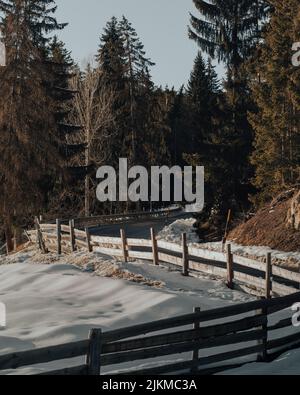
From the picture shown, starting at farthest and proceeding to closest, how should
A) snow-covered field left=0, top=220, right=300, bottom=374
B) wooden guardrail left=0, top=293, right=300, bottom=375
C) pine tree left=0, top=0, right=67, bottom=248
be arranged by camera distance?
1. pine tree left=0, top=0, right=67, bottom=248
2. snow-covered field left=0, top=220, right=300, bottom=374
3. wooden guardrail left=0, top=293, right=300, bottom=375

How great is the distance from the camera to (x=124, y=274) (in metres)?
17.9

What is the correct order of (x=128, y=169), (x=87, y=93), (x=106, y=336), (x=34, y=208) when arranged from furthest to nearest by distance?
(x=128, y=169)
(x=87, y=93)
(x=34, y=208)
(x=106, y=336)

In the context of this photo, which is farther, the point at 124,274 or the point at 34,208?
the point at 34,208

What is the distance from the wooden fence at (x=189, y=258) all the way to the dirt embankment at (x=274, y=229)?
12.5ft

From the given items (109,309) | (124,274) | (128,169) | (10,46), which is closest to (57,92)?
(10,46)

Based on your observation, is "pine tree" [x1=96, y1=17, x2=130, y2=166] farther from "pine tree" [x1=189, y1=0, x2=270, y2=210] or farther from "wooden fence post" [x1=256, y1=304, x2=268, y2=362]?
"wooden fence post" [x1=256, y1=304, x2=268, y2=362]

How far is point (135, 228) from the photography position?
3612cm

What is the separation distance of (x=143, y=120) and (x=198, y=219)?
699 inches

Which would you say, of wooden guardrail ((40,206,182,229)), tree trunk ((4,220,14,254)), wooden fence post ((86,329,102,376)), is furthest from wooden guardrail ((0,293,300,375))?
wooden guardrail ((40,206,182,229))

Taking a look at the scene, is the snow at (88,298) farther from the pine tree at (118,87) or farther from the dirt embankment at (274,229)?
the pine tree at (118,87)

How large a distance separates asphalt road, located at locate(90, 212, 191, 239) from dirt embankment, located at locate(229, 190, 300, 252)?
7.41 m

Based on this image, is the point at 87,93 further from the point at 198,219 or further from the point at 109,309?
the point at 109,309

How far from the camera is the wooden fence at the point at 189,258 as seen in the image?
14.2 m

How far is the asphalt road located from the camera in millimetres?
32625
